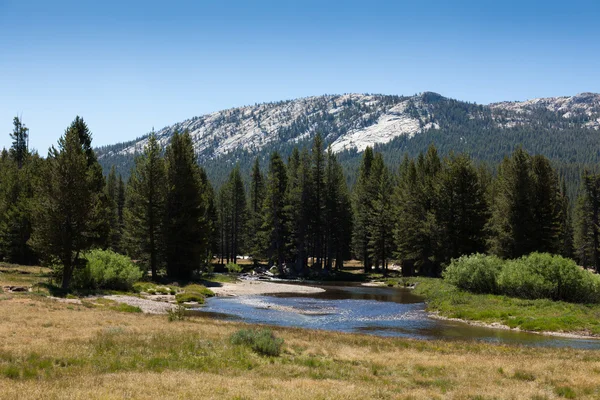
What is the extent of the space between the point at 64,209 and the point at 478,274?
37.3 meters

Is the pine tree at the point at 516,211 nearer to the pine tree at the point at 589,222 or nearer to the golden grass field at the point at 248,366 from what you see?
the pine tree at the point at 589,222

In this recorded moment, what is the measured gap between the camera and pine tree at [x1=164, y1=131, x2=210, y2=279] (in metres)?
58.4

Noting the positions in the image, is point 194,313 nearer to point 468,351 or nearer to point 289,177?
point 468,351

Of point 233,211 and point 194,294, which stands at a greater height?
point 233,211

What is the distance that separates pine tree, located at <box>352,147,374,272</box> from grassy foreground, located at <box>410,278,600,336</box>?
41125mm

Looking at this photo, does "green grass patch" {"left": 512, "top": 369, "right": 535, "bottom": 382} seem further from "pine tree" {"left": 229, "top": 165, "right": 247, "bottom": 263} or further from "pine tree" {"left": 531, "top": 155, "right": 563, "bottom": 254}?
"pine tree" {"left": 229, "top": 165, "right": 247, "bottom": 263}

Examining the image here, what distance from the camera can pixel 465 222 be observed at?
208 ft

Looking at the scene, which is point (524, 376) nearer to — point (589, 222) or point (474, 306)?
point (474, 306)

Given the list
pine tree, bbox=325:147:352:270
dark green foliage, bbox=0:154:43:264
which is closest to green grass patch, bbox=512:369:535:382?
dark green foliage, bbox=0:154:43:264

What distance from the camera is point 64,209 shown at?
4094 centimetres

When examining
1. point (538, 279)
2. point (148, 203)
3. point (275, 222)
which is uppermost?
point (148, 203)

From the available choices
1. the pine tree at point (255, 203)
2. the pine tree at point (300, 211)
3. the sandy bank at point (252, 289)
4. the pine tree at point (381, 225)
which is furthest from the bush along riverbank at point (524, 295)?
the pine tree at point (255, 203)

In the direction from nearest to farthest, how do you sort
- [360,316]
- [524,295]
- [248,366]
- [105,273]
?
[248,366] < [360,316] < [524,295] < [105,273]

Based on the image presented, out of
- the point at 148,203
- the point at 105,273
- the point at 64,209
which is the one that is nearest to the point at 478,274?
the point at 105,273
